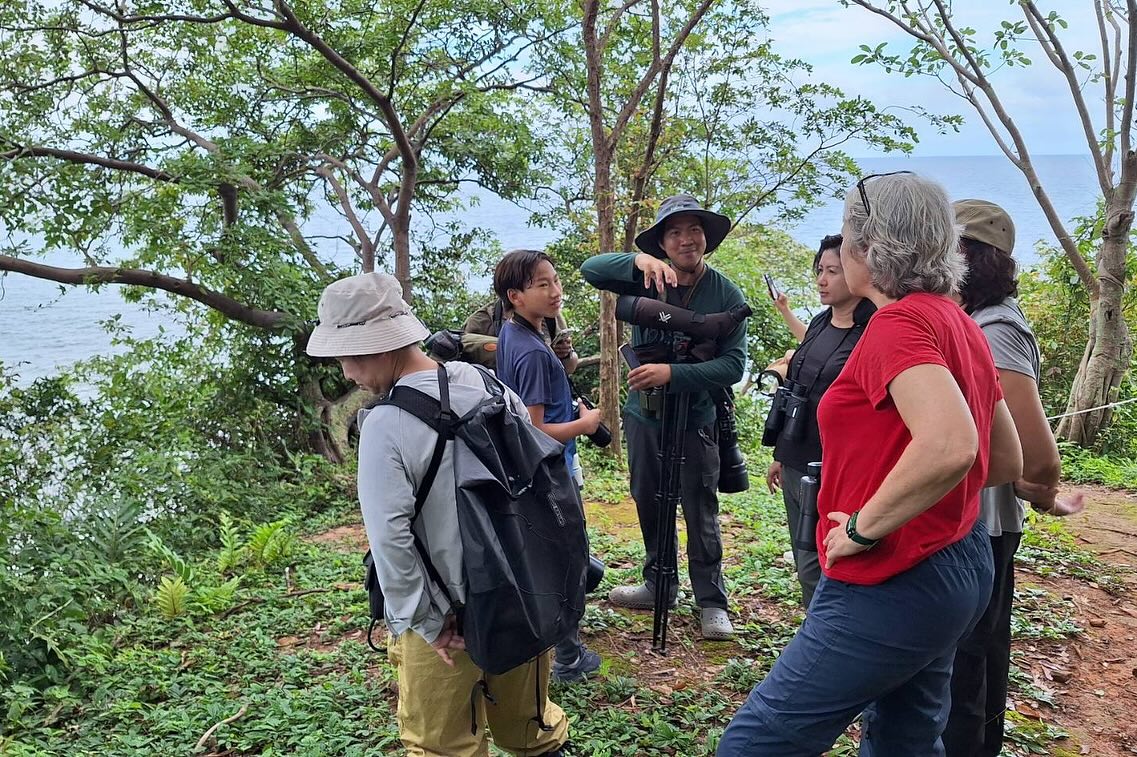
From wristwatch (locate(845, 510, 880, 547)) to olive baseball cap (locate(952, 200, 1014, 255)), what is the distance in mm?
957

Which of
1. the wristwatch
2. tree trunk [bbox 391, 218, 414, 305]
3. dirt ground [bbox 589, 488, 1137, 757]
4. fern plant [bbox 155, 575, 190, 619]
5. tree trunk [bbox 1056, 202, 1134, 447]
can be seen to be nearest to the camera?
the wristwatch

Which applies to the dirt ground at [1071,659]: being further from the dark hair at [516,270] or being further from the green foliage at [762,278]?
the green foliage at [762,278]

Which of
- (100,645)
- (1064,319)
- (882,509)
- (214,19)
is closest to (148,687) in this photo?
(100,645)

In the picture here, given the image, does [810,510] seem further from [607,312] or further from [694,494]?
[607,312]

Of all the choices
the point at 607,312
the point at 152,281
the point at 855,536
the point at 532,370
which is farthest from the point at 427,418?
the point at 152,281

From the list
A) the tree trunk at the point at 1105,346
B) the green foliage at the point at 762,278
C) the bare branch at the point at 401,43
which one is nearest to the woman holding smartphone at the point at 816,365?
the tree trunk at the point at 1105,346

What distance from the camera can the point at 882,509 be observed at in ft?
5.33

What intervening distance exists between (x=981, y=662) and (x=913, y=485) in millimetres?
1049

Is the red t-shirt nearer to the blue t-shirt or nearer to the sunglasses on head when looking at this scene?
the sunglasses on head

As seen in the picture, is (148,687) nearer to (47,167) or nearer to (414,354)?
(414,354)

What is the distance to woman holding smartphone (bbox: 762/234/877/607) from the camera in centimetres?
281

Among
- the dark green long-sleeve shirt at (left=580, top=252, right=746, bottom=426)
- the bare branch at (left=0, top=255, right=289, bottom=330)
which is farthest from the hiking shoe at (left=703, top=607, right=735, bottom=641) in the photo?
the bare branch at (left=0, top=255, right=289, bottom=330)

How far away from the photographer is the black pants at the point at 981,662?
228 centimetres

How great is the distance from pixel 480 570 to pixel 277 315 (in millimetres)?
7211
